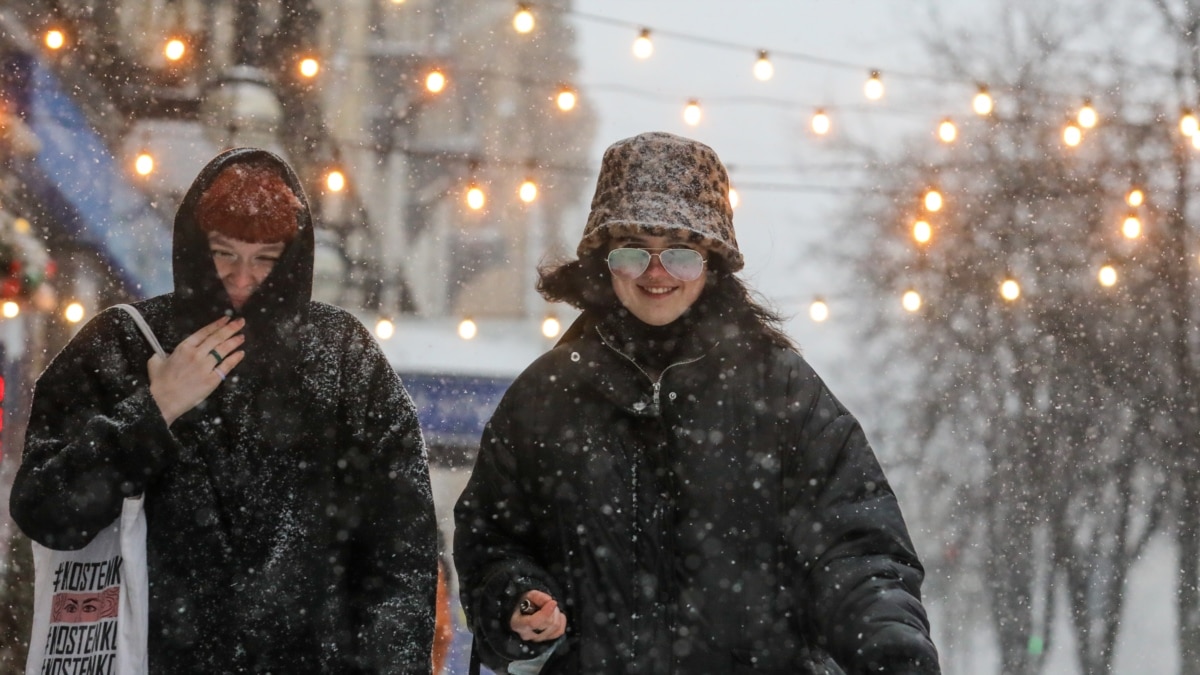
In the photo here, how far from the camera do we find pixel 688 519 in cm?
311

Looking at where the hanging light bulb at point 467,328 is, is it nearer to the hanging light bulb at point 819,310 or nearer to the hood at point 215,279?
the hanging light bulb at point 819,310

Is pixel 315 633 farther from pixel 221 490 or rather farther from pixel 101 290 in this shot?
pixel 101 290

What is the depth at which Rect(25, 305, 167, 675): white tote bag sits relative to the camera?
2998 mm

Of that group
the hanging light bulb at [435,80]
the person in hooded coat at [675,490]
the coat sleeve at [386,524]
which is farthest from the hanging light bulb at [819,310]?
the coat sleeve at [386,524]

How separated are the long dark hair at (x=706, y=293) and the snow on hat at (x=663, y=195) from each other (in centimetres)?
4

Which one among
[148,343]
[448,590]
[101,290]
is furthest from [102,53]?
[148,343]

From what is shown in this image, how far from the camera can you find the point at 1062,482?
15.8 metres

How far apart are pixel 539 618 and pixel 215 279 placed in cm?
104

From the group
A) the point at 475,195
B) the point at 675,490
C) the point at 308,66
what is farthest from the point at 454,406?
the point at 675,490

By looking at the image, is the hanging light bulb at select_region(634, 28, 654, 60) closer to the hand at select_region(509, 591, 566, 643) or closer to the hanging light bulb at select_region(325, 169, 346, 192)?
the hanging light bulb at select_region(325, 169, 346, 192)

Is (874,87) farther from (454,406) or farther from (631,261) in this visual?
(631,261)

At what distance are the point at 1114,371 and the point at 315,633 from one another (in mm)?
13213

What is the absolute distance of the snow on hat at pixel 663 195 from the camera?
3.29 m

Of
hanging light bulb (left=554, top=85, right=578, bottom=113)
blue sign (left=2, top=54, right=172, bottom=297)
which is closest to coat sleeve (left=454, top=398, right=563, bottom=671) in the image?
hanging light bulb (left=554, top=85, right=578, bottom=113)
